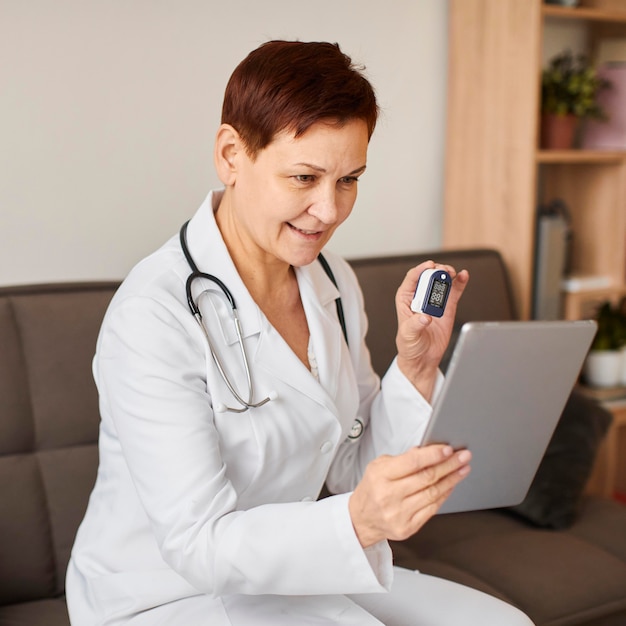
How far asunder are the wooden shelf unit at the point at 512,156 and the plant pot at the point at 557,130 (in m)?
0.06

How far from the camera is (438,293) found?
4.04 ft

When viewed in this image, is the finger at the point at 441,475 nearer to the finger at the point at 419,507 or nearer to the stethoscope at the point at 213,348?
the finger at the point at 419,507

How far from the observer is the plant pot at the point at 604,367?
2582 mm

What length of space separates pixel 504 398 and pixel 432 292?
0.19 meters

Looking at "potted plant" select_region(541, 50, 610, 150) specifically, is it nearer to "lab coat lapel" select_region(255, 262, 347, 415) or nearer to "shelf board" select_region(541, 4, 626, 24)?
"shelf board" select_region(541, 4, 626, 24)

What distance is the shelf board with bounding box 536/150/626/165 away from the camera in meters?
2.48

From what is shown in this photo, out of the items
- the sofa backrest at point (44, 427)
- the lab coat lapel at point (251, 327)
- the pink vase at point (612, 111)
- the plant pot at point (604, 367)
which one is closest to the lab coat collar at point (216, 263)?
the lab coat lapel at point (251, 327)

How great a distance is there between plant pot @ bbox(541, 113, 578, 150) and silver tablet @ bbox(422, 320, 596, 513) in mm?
1552

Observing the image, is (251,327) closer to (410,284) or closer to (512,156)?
(410,284)

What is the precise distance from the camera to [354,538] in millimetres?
1040

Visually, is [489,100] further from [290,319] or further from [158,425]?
[158,425]

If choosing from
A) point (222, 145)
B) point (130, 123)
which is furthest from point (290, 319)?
point (130, 123)

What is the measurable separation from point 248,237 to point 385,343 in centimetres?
81

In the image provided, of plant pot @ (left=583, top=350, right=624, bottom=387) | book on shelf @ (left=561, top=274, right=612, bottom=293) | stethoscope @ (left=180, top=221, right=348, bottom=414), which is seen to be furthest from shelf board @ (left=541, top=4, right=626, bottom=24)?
stethoscope @ (left=180, top=221, right=348, bottom=414)
